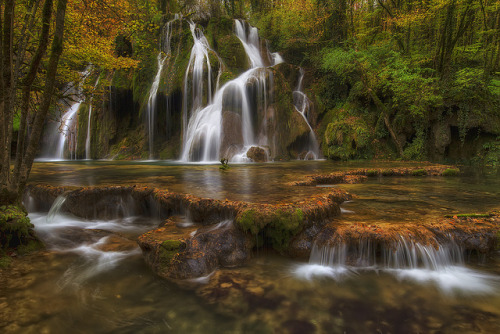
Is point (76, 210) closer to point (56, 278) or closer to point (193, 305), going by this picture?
point (56, 278)

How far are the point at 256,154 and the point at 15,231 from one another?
454 inches

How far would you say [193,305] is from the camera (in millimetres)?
2602

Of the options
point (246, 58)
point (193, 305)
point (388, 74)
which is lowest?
point (193, 305)

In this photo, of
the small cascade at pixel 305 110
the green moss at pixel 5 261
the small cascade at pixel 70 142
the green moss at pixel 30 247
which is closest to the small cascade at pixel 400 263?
the green moss at pixel 5 261

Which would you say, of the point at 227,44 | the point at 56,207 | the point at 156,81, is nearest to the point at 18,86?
the point at 56,207

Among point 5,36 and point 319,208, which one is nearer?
point 5,36

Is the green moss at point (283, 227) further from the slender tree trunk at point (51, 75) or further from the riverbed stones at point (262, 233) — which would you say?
the slender tree trunk at point (51, 75)

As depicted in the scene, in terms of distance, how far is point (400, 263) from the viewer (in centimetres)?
317

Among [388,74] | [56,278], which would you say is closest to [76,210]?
[56,278]

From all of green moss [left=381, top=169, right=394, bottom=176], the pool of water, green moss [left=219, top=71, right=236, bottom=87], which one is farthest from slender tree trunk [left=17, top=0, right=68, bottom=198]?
green moss [left=219, top=71, right=236, bottom=87]

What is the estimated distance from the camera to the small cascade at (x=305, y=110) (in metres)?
16.6

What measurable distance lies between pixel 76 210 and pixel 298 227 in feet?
15.3

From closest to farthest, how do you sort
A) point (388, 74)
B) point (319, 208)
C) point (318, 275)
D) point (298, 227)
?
1. point (318, 275)
2. point (298, 227)
3. point (319, 208)
4. point (388, 74)

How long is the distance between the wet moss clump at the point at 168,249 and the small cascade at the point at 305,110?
45.1ft
